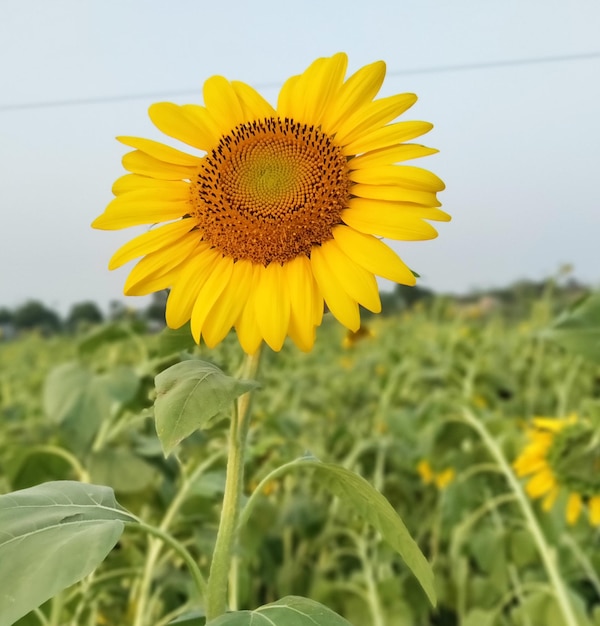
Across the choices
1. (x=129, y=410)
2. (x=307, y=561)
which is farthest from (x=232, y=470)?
(x=307, y=561)

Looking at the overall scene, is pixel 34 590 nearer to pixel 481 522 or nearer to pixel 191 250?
pixel 191 250

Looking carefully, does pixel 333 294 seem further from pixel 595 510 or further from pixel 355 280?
pixel 595 510

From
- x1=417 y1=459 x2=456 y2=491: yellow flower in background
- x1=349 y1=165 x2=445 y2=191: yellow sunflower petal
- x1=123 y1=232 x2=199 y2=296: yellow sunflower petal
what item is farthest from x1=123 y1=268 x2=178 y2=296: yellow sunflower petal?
x1=417 y1=459 x2=456 y2=491: yellow flower in background

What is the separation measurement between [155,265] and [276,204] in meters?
0.06

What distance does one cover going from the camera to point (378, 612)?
34.8 inches

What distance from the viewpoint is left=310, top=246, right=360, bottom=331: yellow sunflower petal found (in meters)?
0.35

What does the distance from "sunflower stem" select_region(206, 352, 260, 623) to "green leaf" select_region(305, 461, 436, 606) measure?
36mm

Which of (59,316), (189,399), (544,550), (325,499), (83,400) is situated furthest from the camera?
(59,316)

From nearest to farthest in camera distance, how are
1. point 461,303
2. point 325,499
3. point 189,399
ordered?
1. point 189,399
2. point 325,499
3. point 461,303

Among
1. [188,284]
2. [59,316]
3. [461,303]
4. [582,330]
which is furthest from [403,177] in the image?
[461,303]

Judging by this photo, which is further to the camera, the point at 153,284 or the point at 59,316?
the point at 59,316

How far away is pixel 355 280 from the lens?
36 cm

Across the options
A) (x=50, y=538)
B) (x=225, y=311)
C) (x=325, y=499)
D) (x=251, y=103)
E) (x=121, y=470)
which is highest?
(x=251, y=103)

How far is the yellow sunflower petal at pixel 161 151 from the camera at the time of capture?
0.39 metres
